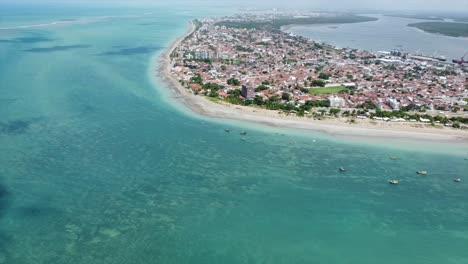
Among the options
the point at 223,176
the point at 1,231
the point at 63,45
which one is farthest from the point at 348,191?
the point at 63,45

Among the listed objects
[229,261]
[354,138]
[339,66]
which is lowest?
[229,261]

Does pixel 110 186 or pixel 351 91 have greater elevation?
pixel 351 91

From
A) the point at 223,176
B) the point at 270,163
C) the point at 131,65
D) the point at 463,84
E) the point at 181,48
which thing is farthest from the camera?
the point at 181,48

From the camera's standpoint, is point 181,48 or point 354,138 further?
point 181,48

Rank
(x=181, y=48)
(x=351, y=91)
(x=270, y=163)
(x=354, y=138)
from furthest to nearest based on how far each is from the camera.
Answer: (x=181, y=48), (x=351, y=91), (x=354, y=138), (x=270, y=163)

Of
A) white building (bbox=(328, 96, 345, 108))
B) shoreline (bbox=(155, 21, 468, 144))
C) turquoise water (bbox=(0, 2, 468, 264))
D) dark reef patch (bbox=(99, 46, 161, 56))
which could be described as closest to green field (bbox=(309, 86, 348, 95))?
white building (bbox=(328, 96, 345, 108))

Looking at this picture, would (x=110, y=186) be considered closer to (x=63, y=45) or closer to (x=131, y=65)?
(x=131, y=65)

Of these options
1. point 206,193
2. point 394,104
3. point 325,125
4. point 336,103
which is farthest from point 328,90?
point 206,193

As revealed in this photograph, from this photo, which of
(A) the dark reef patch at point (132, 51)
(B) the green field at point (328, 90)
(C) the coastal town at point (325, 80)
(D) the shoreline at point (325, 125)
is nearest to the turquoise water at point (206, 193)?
(D) the shoreline at point (325, 125)
